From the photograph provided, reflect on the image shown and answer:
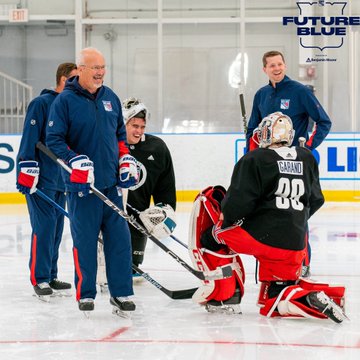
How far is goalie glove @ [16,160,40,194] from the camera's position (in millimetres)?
4328

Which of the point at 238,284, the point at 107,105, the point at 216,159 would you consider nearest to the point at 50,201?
the point at 107,105

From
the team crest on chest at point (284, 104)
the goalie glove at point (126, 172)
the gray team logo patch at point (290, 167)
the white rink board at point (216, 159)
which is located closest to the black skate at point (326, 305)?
the gray team logo patch at point (290, 167)

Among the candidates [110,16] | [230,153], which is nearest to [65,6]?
[110,16]

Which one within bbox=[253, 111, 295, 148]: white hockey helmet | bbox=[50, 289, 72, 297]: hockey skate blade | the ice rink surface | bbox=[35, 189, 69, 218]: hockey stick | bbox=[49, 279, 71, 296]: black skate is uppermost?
bbox=[253, 111, 295, 148]: white hockey helmet

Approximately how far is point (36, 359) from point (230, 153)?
6.62 metres

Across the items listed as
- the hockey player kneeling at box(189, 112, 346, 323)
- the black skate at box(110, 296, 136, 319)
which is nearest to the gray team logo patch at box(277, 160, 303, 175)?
the hockey player kneeling at box(189, 112, 346, 323)

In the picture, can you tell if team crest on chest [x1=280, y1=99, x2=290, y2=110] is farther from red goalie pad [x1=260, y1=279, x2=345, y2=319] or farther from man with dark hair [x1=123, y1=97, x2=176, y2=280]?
red goalie pad [x1=260, y1=279, x2=345, y2=319]

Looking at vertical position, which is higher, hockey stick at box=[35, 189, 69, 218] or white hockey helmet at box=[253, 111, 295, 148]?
white hockey helmet at box=[253, 111, 295, 148]

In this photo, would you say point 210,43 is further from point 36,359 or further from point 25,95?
point 36,359

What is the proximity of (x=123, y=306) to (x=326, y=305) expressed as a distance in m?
0.86

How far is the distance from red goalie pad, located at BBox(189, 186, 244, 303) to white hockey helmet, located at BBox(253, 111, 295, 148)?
36cm

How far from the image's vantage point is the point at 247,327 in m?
3.75

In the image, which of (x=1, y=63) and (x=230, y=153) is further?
(x=1, y=63)

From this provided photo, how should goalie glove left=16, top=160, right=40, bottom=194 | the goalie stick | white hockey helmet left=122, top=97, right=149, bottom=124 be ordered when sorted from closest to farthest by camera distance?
1. the goalie stick
2. goalie glove left=16, top=160, right=40, bottom=194
3. white hockey helmet left=122, top=97, right=149, bottom=124
